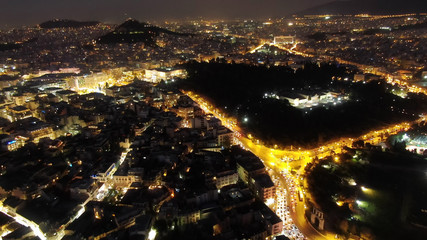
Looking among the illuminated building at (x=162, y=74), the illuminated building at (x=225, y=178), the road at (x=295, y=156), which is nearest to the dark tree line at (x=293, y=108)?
the road at (x=295, y=156)

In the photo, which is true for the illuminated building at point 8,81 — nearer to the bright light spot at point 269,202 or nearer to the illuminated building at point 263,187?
the illuminated building at point 263,187

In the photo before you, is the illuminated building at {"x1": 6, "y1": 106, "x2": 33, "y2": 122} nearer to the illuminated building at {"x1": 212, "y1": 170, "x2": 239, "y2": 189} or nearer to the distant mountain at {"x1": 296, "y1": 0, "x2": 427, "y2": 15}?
the illuminated building at {"x1": 212, "y1": 170, "x2": 239, "y2": 189}

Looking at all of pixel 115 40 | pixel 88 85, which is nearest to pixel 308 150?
pixel 88 85

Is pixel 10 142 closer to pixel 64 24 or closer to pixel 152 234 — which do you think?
pixel 152 234

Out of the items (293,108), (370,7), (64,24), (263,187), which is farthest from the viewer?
(370,7)

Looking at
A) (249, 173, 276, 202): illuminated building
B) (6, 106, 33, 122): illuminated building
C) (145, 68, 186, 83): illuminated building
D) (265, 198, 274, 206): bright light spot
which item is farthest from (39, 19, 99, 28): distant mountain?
(265, 198, 274, 206): bright light spot

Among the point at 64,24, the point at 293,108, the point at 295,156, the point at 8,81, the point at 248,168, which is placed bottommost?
the point at 295,156

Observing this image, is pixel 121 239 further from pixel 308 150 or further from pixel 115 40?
pixel 115 40

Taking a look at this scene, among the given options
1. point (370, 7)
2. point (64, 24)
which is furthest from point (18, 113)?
point (370, 7)
